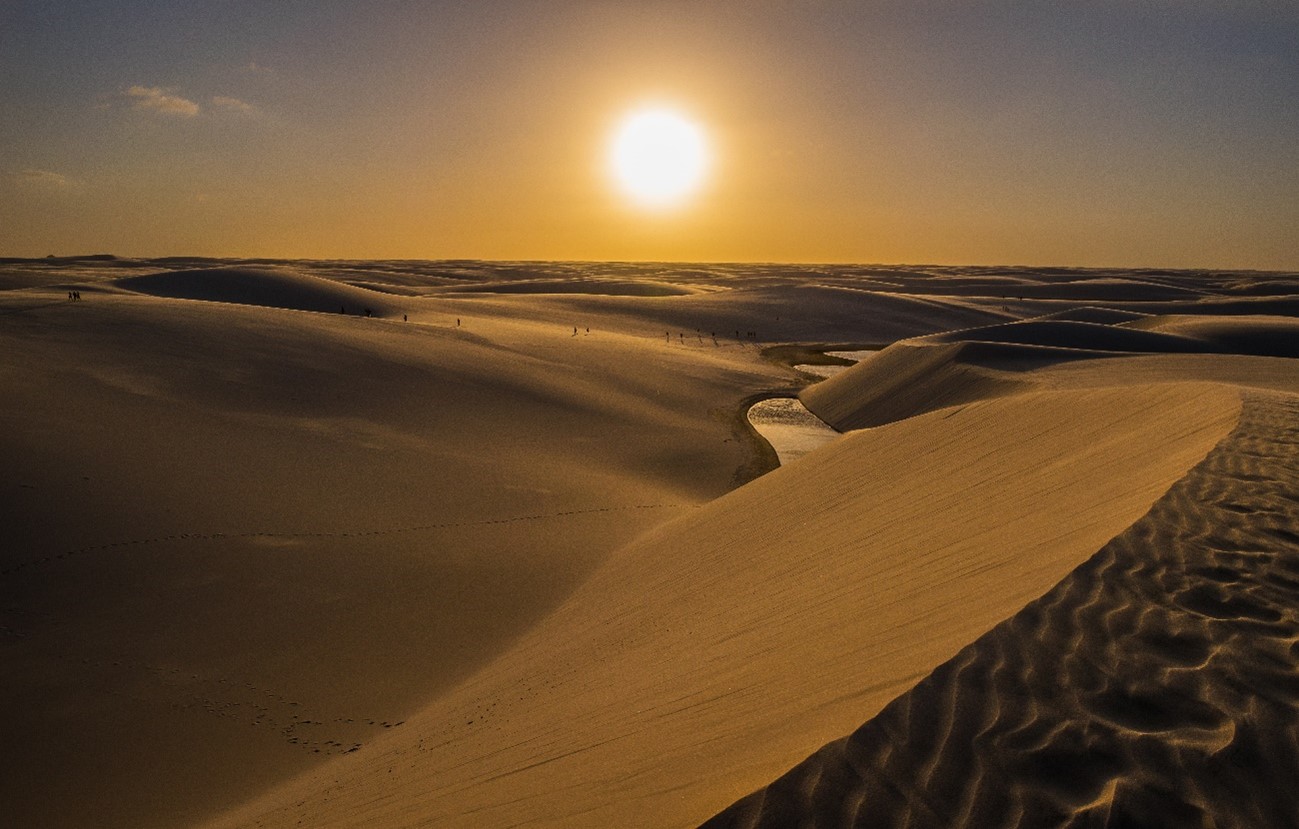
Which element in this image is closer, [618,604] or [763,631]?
[763,631]

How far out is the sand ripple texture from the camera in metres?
2.90

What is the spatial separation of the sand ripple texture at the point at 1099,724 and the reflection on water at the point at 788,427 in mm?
14107

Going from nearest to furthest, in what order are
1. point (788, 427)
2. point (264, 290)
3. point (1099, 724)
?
point (1099, 724) < point (788, 427) < point (264, 290)

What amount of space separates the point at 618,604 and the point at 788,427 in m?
14.4

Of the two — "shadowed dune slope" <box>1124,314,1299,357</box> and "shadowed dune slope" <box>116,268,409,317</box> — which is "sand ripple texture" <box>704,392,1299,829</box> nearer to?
"shadowed dune slope" <box>1124,314,1299,357</box>

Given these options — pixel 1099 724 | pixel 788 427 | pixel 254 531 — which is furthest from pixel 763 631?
pixel 788 427

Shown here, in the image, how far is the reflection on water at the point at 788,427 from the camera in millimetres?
19797

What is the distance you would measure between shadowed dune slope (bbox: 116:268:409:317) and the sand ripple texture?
127 ft

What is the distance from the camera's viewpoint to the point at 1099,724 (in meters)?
3.22

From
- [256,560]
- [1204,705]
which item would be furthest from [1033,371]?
[1204,705]

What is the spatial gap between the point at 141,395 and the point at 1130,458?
15.4 m

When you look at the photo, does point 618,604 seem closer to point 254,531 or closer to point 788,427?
point 254,531

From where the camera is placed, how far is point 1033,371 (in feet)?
70.0

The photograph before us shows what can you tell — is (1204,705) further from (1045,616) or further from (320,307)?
(320,307)
